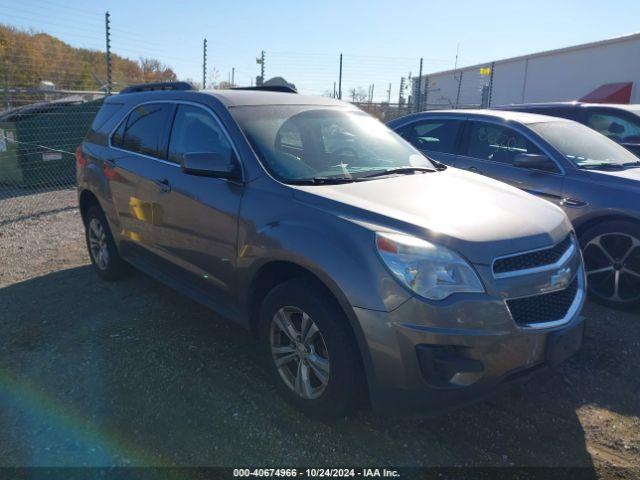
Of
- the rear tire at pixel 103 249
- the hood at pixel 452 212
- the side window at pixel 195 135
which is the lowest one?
the rear tire at pixel 103 249

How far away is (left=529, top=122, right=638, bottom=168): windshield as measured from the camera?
492 cm

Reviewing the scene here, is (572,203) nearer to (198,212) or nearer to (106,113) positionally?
(198,212)

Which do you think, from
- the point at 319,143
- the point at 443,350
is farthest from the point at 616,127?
the point at 443,350

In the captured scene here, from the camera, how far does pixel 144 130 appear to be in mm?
4320

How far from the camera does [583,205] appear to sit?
454 centimetres

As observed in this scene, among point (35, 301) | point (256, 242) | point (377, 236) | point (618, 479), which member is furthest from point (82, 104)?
point (618, 479)

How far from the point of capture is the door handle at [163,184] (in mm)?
3766

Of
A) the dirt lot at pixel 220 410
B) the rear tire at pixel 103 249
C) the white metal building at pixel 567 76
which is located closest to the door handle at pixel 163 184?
the dirt lot at pixel 220 410

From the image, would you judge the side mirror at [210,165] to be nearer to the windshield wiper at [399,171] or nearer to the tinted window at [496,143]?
the windshield wiper at [399,171]

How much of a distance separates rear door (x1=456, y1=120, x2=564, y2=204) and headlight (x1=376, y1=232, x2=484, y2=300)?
9.19 feet

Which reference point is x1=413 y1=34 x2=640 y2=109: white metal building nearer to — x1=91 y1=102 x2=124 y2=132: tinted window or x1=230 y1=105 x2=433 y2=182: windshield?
x1=91 y1=102 x2=124 y2=132: tinted window

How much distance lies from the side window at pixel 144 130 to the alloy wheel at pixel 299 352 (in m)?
1.85

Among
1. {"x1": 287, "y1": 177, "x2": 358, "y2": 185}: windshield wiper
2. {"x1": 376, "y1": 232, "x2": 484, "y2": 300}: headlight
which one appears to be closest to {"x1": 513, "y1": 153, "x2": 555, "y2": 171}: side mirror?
{"x1": 287, "y1": 177, "x2": 358, "y2": 185}: windshield wiper

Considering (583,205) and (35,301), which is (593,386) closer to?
(583,205)
